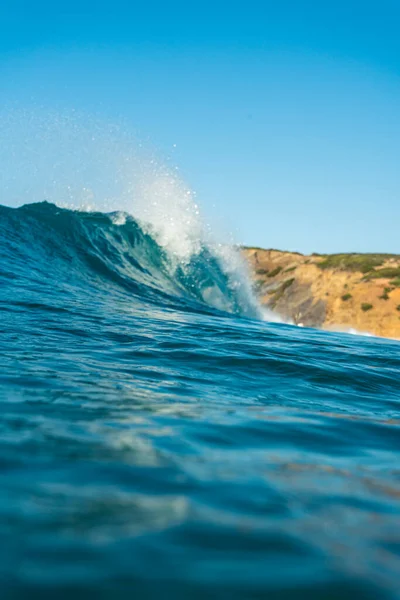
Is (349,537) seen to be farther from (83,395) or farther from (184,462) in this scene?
(83,395)

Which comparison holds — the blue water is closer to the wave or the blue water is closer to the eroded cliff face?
the wave

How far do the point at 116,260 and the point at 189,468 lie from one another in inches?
351

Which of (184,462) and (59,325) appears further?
(59,325)

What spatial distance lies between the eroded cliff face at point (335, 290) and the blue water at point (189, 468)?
23.8 meters

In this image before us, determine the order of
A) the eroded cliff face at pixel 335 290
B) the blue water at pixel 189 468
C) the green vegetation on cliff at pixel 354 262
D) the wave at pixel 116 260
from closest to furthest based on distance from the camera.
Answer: the blue water at pixel 189 468
the wave at pixel 116 260
the eroded cliff face at pixel 335 290
the green vegetation on cliff at pixel 354 262

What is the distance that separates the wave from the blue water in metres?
3.36

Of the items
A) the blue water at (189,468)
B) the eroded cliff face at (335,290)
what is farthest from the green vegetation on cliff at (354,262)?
the blue water at (189,468)

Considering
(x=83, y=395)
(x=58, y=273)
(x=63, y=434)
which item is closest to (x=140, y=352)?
(x=83, y=395)

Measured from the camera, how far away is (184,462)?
1.86 meters

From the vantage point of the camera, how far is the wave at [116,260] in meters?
8.23

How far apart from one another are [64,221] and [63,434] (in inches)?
365

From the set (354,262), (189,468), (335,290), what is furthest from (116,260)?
(354,262)

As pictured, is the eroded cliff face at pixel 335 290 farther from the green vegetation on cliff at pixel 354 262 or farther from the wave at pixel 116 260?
the wave at pixel 116 260

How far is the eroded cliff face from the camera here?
2944 cm
